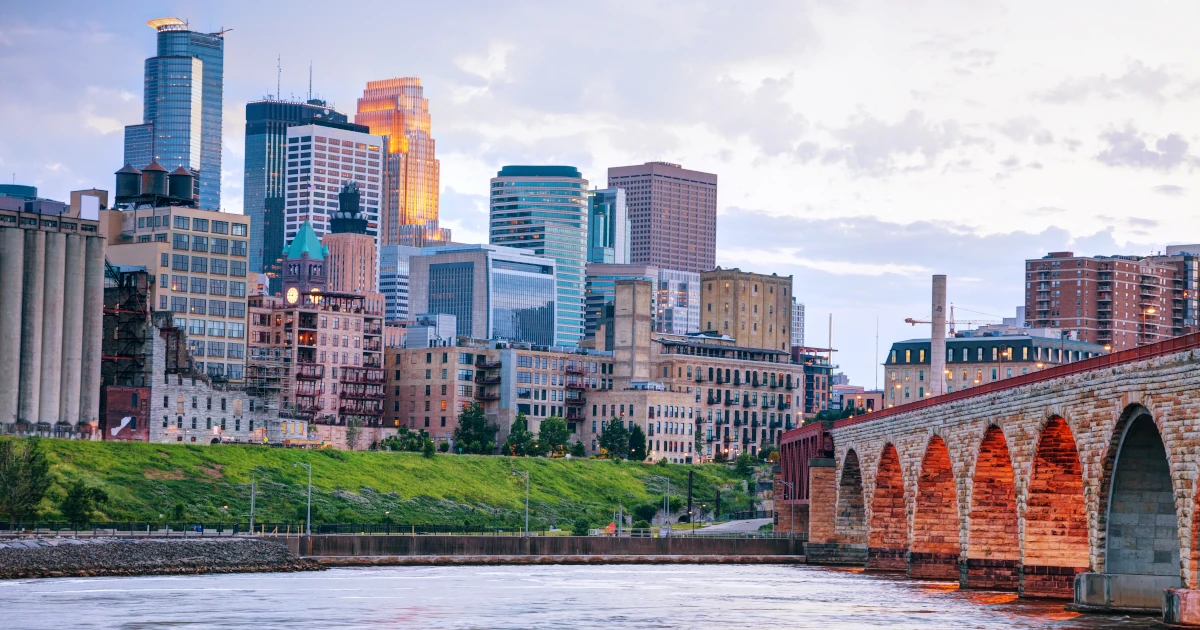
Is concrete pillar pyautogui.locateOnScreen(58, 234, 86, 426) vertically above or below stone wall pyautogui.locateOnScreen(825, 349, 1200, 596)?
above

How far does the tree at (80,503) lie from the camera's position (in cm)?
14375

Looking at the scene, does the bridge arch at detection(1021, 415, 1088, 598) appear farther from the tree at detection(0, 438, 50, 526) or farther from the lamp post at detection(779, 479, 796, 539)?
the tree at detection(0, 438, 50, 526)

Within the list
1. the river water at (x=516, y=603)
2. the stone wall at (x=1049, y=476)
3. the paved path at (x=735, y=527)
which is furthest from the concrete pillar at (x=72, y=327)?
the stone wall at (x=1049, y=476)

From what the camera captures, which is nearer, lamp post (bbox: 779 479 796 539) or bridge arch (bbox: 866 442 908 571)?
bridge arch (bbox: 866 442 908 571)

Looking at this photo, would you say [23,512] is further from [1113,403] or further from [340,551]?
[1113,403]

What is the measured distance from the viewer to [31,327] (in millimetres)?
189750

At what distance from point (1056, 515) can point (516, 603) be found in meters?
27.6

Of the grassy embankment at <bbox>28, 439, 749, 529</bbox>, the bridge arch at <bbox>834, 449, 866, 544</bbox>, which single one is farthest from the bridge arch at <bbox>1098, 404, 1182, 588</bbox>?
the grassy embankment at <bbox>28, 439, 749, 529</bbox>

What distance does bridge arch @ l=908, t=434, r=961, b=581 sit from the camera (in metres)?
112

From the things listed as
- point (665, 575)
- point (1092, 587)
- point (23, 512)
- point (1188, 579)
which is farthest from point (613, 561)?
point (1188, 579)

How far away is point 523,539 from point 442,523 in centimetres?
4026

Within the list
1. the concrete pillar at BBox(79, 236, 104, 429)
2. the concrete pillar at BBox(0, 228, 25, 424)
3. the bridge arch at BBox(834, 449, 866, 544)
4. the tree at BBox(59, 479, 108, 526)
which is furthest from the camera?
the concrete pillar at BBox(79, 236, 104, 429)

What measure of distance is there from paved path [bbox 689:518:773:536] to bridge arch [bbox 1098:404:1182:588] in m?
95.2

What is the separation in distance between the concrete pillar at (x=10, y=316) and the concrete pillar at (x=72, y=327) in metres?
5.26
